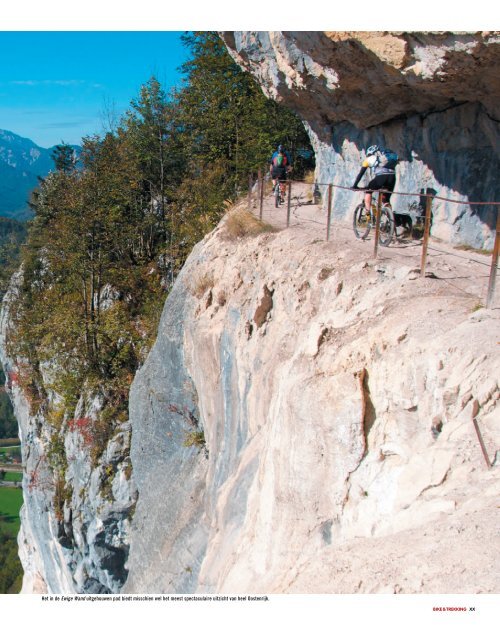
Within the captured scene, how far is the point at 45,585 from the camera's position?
21703mm

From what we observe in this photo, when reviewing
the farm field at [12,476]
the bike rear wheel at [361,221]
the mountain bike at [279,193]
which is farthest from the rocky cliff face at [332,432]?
the farm field at [12,476]

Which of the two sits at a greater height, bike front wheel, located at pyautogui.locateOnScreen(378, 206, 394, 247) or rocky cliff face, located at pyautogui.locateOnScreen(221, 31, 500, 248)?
rocky cliff face, located at pyautogui.locateOnScreen(221, 31, 500, 248)

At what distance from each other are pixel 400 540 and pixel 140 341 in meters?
15.0

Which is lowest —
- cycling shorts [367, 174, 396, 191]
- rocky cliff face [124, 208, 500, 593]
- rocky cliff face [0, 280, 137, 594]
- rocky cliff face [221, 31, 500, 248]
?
rocky cliff face [0, 280, 137, 594]

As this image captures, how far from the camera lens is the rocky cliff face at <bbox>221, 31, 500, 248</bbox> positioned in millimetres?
7871

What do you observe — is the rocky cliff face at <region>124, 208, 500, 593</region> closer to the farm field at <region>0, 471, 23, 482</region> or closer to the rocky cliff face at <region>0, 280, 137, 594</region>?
the rocky cliff face at <region>0, 280, 137, 594</region>

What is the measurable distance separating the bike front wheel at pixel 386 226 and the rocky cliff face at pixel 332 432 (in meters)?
1.01

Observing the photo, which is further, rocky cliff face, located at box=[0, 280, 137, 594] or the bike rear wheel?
rocky cliff face, located at box=[0, 280, 137, 594]

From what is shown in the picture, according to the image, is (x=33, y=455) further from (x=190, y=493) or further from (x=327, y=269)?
(x=327, y=269)

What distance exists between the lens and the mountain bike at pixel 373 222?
29.4 ft

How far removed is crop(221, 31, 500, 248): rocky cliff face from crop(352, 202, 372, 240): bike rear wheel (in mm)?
1204

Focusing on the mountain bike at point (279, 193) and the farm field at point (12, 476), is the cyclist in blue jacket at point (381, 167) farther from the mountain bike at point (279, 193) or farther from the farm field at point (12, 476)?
the farm field at point (12, 476)

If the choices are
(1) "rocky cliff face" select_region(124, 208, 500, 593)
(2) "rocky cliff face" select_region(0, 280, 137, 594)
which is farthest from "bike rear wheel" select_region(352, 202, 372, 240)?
(2) "rocky cliff face" select_region(0, 280, 137, 594)

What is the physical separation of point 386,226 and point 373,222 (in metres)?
0.61
